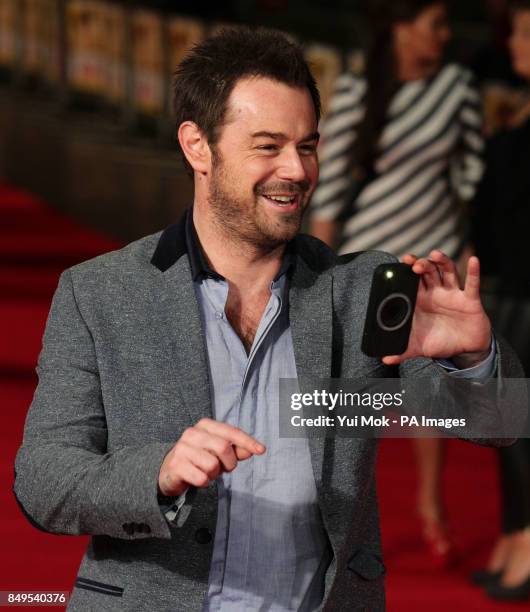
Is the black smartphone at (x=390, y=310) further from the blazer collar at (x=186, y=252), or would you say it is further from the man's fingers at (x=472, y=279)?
the blazer collar at (x=186, y=252)

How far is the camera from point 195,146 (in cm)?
221

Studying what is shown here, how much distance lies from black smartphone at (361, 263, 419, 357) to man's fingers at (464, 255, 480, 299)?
0.11m

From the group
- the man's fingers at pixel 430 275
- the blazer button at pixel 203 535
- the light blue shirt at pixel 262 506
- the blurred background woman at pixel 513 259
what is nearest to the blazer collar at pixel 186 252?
the light blue shirt at pixel 262 506

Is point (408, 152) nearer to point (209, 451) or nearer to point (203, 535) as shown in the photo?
point (203, 535)

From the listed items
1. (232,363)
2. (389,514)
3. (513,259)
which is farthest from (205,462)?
(389,514)

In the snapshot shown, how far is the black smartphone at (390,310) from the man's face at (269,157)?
0.21 metres

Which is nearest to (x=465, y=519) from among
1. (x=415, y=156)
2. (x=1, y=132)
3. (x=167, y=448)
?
(x=415, y=156)

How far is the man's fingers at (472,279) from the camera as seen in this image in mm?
2041

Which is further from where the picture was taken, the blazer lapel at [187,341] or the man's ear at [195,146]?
the man's ear at [195,146]

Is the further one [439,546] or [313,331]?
[439,546]

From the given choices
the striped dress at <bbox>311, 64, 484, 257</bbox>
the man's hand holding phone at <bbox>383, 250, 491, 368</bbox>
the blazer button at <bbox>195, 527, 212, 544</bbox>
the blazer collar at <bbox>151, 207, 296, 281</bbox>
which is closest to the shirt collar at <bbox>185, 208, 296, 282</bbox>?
the blazer collar at <bbox>151, 207, 296, 281</bbox>

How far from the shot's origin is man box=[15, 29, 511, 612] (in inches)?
78.7

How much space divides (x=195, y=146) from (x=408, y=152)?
236 centimetres

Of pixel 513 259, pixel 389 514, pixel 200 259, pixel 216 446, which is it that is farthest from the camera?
pixel 389 514
